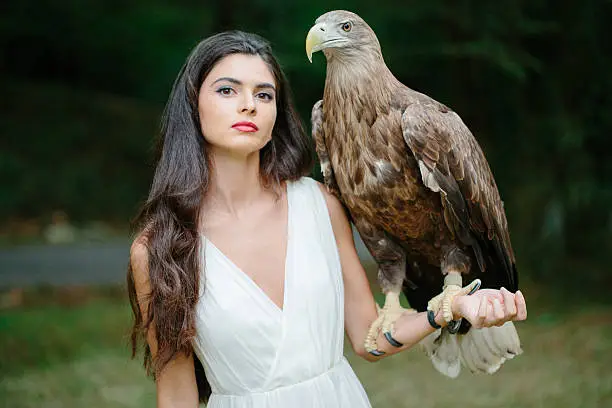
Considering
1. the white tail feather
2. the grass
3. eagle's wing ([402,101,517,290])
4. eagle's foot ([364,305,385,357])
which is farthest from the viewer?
the grass

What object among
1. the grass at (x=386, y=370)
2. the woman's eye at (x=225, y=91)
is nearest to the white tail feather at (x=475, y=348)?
the woman's eye at (x=225, y=91)

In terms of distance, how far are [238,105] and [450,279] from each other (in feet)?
2.54

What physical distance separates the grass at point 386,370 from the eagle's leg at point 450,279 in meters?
2.12

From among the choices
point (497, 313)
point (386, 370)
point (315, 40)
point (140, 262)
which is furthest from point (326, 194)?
point (386, 370)

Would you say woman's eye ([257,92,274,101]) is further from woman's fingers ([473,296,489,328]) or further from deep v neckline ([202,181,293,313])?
woman's fingers ([473,296,489,328])

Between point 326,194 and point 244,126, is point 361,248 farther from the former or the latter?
point 244,126

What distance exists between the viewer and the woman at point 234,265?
6.74 feet

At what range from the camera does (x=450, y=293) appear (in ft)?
7.07

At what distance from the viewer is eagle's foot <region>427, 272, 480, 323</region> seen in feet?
6.81

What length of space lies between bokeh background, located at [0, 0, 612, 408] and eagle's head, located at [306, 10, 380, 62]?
1687mm

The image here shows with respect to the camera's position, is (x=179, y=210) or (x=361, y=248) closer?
(x=179, y=210)

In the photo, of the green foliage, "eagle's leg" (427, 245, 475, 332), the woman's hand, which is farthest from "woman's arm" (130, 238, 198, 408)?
the green foliage

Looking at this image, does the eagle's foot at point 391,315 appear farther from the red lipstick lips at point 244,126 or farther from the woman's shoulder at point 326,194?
the red lipstick lips at point 244,126

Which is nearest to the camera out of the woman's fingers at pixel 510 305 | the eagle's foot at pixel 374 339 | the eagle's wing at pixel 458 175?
the woman's fingers at pixel 510 305
